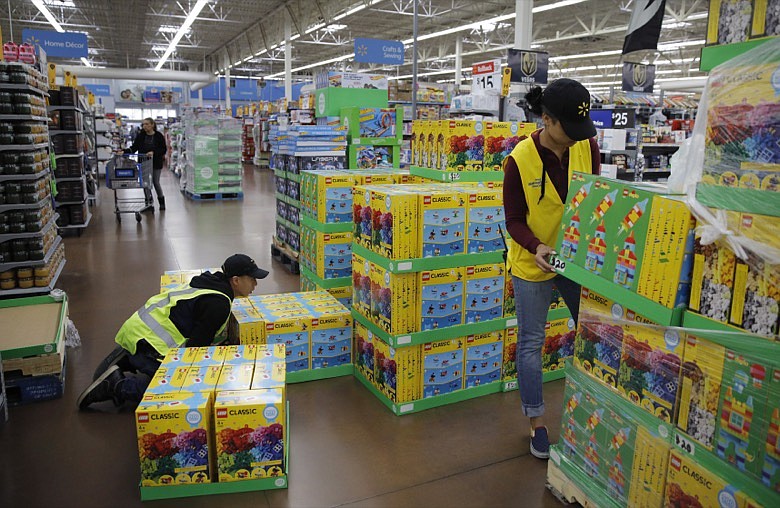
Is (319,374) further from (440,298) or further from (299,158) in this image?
(299,158)

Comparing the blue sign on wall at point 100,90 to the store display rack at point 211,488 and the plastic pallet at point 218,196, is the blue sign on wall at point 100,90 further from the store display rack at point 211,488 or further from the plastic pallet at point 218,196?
the store display rack at point 211,488

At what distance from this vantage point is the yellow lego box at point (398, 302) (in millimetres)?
3506

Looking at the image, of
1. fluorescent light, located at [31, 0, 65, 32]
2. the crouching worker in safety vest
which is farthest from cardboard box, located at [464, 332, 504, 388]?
fluorescent light, located at [31, 0, 65, 32]

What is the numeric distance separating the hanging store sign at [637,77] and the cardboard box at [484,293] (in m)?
8.62

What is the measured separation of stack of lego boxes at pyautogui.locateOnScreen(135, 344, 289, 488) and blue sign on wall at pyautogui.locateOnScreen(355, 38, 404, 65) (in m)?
13.1

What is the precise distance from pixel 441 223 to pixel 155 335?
1.83 meters

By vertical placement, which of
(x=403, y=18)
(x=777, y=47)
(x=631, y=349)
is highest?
(x=403, y=18)

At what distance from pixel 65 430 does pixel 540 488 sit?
262 cm

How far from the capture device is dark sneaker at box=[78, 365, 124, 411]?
3.56 metres

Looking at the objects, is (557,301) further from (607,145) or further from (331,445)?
(607,145)

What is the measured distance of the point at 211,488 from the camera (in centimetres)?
279

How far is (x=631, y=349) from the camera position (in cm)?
228

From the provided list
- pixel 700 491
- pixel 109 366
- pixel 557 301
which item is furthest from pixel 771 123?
pixel 109 366

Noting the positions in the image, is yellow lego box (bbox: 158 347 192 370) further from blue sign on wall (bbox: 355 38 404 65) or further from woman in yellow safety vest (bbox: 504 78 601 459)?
blue sign on wall (bbox: 355 38 404 65)
